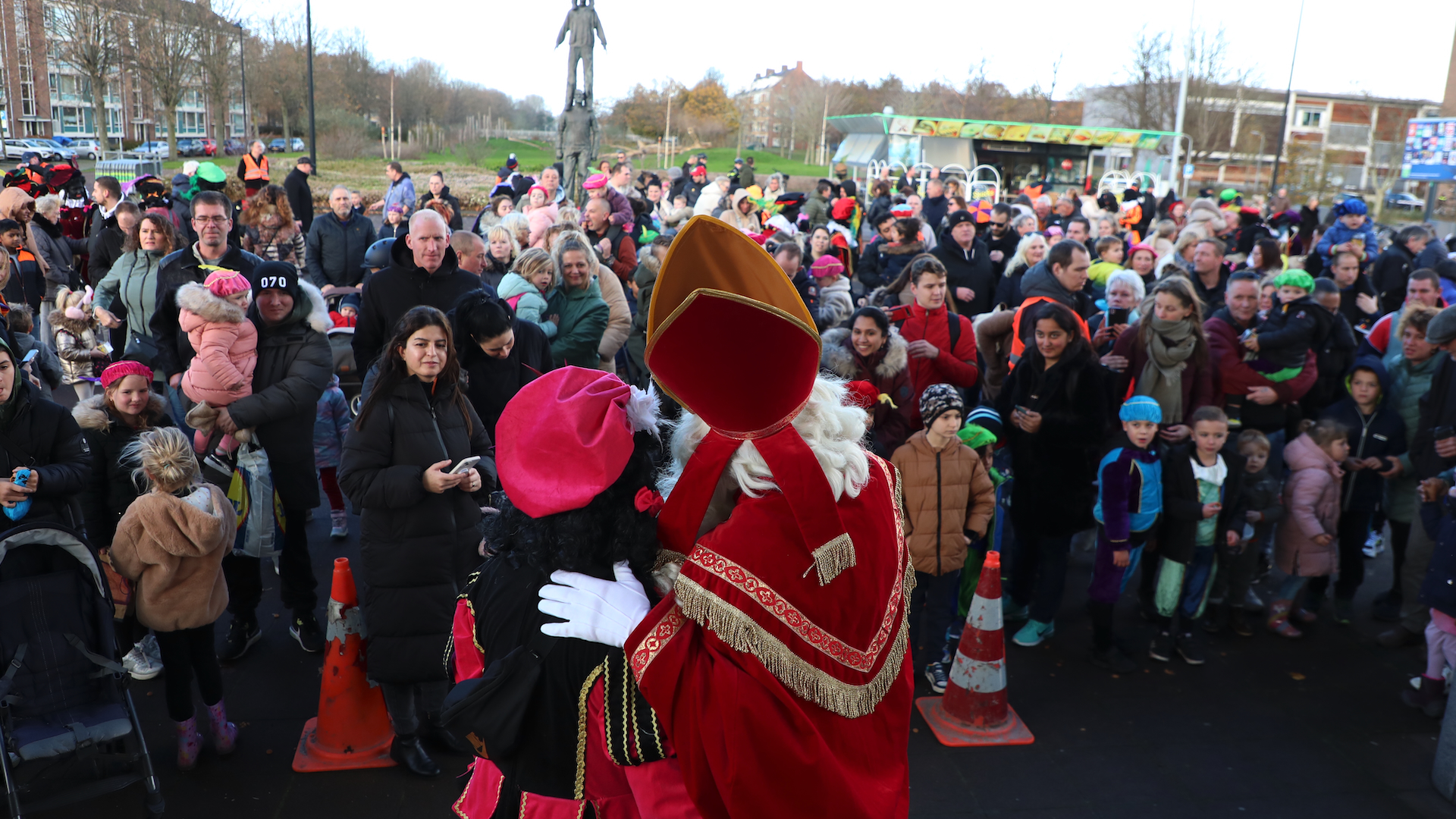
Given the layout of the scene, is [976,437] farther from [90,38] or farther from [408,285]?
[90,38]

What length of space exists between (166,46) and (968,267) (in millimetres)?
40888

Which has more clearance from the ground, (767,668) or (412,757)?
(767,668)

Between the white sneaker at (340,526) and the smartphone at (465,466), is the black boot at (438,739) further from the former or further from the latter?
the white sneaker at (340,526)

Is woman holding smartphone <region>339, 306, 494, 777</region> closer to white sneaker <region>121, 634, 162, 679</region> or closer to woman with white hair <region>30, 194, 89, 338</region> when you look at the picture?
white sneaker <region>121, 634, 162, 679</region>

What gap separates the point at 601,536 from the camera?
190 cm

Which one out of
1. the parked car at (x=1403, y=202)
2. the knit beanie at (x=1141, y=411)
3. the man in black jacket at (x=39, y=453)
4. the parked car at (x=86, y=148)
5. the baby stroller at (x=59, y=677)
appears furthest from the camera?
the parked car at (x=86, y=148)

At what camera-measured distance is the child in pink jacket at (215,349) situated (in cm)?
452

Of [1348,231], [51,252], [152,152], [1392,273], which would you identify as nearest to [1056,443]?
[1392,273]

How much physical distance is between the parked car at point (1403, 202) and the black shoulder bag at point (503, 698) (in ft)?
126

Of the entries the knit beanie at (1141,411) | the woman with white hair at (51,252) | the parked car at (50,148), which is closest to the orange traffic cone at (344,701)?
the knit beanie at (1141,411)

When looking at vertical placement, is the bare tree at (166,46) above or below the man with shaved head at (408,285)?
above

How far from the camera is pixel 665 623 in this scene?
1767 millimetres

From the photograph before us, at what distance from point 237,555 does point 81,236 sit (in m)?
7.78

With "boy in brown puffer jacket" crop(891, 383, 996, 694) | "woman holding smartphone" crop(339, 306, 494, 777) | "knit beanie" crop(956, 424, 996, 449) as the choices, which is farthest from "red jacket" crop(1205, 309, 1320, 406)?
"woman holding smartphone" crop(339, 306, 494, 777)
